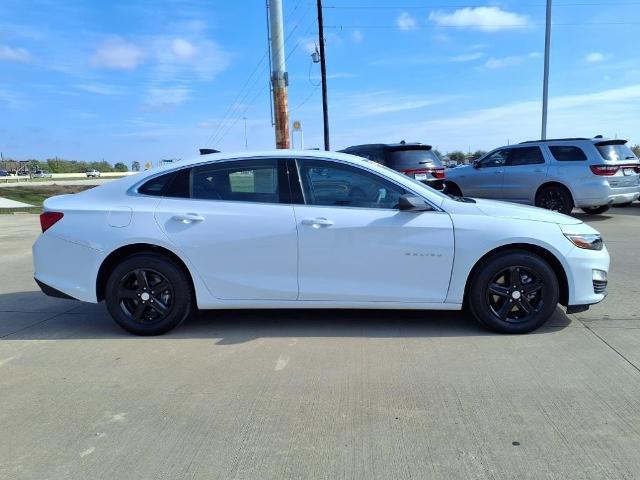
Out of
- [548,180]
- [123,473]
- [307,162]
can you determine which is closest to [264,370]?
Result: [123,473]

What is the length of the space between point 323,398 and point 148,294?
6.62ft

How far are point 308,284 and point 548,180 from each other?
9227 mm

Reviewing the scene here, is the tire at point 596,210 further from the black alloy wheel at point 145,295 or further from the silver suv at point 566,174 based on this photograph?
the black alloy wheel at point 145,295

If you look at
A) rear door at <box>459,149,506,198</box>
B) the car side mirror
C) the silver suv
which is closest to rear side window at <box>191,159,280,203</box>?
the car side mirror

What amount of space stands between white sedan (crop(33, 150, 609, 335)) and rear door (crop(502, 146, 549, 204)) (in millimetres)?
8072

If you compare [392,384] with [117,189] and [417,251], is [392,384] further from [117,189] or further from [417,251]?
[117,189]

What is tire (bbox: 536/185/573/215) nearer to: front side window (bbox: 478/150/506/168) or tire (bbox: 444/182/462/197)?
front side window (bbox: 478/150/506/168)

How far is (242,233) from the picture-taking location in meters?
4.46

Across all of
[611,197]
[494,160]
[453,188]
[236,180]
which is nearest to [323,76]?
[453,188]

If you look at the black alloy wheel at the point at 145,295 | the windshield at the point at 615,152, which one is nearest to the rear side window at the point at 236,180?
the black alloy wheel at the point at 145,295

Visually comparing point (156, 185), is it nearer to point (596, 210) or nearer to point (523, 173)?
point (523, 173)

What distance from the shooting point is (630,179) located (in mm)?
11430

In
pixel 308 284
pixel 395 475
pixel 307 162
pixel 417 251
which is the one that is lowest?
pixel 395 475

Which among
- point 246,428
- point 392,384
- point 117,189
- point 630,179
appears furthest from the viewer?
point 630,179
